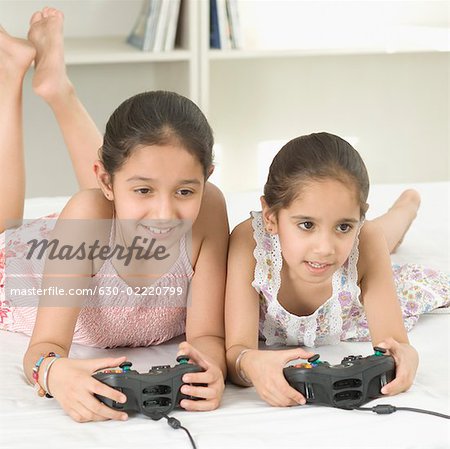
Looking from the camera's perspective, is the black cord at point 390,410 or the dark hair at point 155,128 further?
the dark hair at point 155,128

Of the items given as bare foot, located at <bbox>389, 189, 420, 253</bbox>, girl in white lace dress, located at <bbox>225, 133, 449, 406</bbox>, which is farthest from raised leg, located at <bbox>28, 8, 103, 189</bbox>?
bare foot, located at <bbox>389, 189, 420, 253</bbox>

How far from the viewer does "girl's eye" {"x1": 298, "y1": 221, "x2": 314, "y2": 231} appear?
1348mm

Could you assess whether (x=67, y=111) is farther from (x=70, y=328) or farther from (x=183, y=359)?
(x=183, y=359)

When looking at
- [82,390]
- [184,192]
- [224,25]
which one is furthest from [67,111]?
[224,25]

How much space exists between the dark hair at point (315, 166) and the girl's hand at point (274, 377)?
223 mm

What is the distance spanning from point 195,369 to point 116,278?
0.30 metres

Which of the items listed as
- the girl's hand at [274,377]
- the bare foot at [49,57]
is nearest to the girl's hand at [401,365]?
the girl's hand at [274,377]

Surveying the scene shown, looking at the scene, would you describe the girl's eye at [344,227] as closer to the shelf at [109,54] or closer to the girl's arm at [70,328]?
the girl's arm at [70,328]

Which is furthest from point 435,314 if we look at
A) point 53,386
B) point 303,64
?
point 303,64

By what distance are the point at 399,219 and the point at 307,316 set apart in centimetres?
56

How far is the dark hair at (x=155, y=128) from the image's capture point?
1.35 m

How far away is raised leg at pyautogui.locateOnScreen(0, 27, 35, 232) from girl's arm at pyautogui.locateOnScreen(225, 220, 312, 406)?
534 millimetres

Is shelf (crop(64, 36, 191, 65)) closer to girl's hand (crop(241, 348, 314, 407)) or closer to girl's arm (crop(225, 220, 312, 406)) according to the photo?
girl's arm (crop(225, 220, 312, 406))

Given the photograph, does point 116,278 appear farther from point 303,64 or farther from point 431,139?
point 431,139
